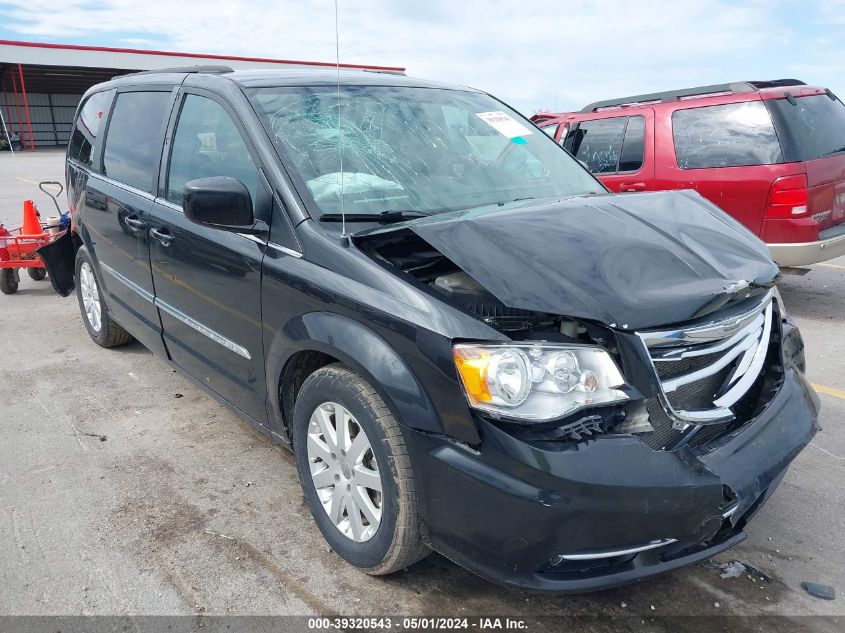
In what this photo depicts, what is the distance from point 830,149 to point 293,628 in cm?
601

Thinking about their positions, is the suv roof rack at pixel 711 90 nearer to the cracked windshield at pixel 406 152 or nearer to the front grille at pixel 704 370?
the cracked windshield at pixel 406 152

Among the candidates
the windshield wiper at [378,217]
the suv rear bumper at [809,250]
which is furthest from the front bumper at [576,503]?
the suv rear bumper at [809,250]

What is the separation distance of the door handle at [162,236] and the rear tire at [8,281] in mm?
4271

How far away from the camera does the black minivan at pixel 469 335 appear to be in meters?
2.04

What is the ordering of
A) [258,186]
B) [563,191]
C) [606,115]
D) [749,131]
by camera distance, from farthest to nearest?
[606,115] → [749,131] → [563,191] → [258,186]

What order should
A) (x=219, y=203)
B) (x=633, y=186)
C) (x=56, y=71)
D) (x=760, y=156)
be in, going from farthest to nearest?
(x=56, y=71) → (x=633, y=186) → (x=760, y=156) → (x=219, y=203)

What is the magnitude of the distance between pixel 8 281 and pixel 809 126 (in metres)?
7.73

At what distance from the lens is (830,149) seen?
19.8 feet

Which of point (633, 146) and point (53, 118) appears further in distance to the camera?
point (53, 118)

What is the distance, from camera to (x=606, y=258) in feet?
7.57

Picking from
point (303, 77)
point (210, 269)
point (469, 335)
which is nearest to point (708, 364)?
point (469, 335)

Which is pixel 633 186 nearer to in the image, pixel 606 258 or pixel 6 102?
pixel 606 258

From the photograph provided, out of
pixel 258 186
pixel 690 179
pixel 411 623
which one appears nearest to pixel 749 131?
pixel 690 179

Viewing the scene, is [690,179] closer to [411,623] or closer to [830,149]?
[830,149]
